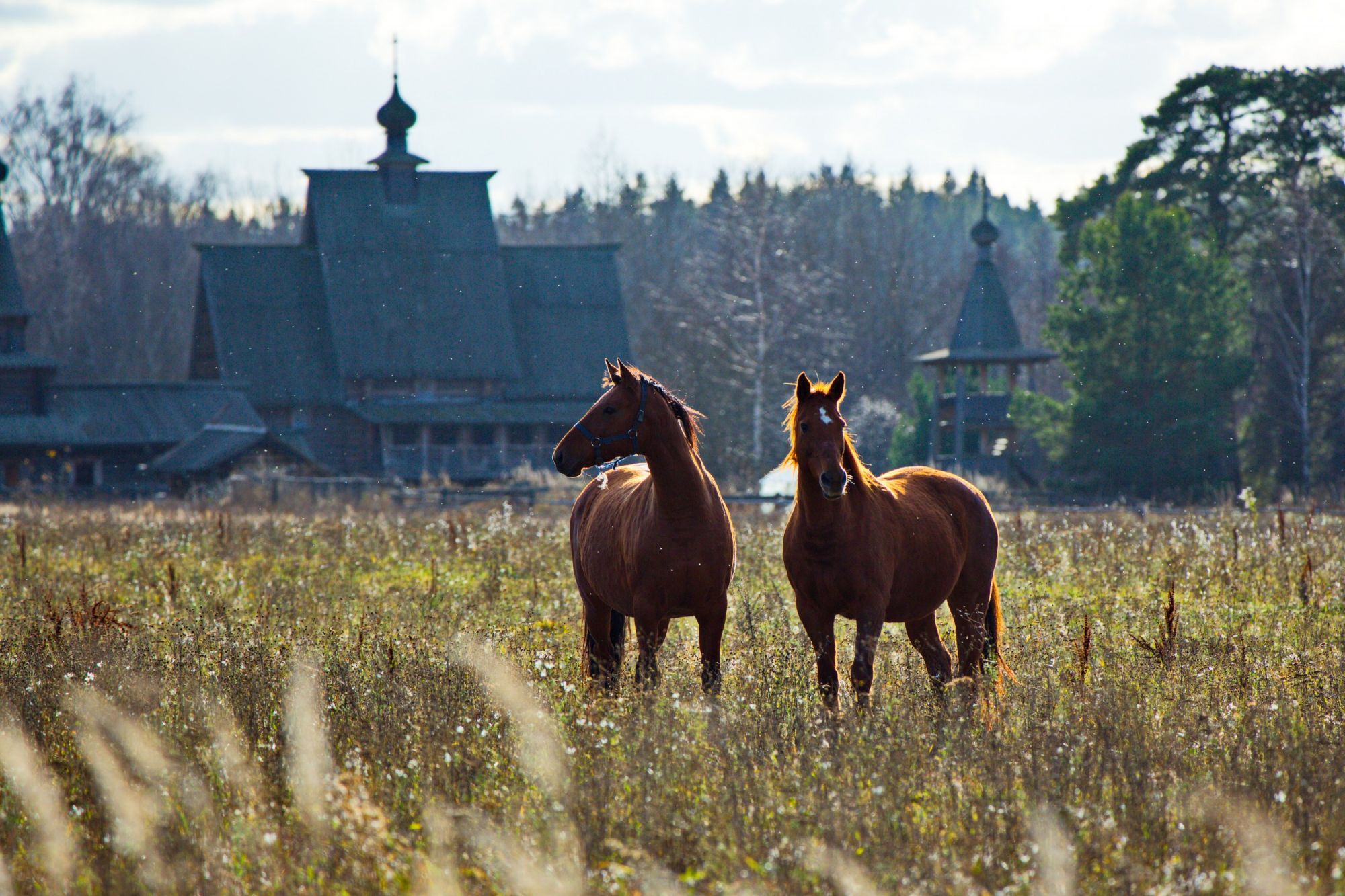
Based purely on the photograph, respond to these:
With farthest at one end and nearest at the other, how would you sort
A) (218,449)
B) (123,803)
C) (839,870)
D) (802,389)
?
(218,449) → (802,389) → (123,803) → (839,870)

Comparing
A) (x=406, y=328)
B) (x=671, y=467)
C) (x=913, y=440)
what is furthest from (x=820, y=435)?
(x=406, y=328)

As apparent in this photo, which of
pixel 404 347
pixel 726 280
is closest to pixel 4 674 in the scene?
pixel 404 347

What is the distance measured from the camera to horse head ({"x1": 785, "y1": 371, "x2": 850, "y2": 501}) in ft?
21.2

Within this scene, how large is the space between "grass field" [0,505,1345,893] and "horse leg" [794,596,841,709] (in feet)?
0.40

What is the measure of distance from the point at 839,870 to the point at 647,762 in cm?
137

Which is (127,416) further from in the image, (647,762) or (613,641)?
(647,762)

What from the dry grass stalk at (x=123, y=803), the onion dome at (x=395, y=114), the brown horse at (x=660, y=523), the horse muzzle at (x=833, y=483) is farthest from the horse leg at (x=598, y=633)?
the onion dome at (x=395, y=114)

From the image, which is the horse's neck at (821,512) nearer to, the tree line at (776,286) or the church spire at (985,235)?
the tree line at (776,286)

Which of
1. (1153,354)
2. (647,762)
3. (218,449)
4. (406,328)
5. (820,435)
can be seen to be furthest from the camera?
(406,328)

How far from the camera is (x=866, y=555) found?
6.79 m

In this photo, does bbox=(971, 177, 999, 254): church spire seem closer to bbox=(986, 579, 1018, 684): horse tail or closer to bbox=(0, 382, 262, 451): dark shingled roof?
bbox=(0, 382, 262, 451): dark shingled roof

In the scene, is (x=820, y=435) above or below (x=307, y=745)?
above

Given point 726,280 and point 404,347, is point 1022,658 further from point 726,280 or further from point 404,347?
point 726,280

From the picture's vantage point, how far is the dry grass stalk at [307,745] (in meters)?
5.08
